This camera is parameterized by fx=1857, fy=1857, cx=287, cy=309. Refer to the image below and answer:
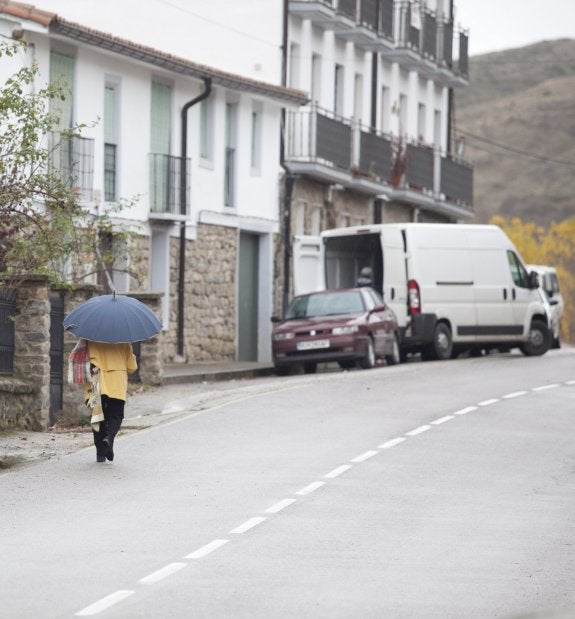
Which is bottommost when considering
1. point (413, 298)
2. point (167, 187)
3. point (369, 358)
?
point (369, 358)

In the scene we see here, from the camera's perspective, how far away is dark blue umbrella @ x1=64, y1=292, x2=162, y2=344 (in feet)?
55.0

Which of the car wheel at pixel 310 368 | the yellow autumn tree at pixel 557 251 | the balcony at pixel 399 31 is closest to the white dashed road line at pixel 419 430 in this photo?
the car wheel at pixel 310 368

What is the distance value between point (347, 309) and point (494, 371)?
3.15m

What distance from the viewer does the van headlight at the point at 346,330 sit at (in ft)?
106

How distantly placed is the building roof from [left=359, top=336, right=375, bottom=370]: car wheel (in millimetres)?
6472

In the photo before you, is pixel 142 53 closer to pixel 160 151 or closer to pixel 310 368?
pixel 160 151

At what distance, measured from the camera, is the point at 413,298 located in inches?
1396

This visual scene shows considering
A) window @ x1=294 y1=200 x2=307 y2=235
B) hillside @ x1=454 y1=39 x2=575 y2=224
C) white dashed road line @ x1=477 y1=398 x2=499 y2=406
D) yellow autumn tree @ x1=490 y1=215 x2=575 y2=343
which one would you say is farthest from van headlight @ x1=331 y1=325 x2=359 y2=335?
hillside @ x1=454 y1=39 x2=575 y2=224

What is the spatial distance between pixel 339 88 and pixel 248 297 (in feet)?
26.8

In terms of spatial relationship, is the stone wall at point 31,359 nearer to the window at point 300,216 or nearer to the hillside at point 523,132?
the window at point 300,216

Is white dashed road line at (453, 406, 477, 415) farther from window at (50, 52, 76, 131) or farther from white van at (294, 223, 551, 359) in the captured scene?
white van at (294, 223, 551, 359)

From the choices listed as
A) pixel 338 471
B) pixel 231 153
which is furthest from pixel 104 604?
pixel 231 153

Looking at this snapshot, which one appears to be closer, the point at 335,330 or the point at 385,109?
the point at 335,330

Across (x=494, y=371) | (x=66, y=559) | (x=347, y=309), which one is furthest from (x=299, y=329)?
(x=66, y=559)
